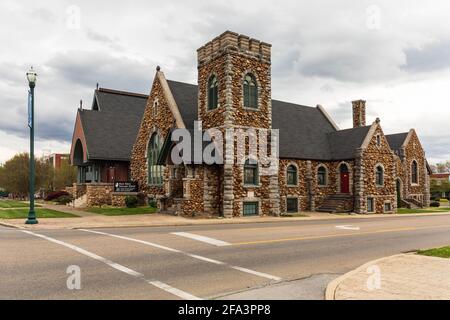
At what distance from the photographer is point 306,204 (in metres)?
33.2

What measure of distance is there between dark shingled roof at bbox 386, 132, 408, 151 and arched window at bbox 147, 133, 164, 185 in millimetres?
28970

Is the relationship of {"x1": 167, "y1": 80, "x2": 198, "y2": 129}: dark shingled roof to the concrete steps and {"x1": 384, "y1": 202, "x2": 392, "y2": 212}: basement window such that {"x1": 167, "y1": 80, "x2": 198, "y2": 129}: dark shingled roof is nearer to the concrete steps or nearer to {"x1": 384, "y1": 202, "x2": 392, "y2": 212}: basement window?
the concrete steps

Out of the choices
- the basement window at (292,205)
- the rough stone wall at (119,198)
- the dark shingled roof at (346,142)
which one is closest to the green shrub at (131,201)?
the rough stone wall at (119,198)

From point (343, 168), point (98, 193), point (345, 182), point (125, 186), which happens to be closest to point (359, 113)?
point (343, 168)

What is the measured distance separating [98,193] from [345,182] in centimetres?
2212

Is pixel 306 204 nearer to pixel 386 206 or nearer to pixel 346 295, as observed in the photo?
pixel 386 206

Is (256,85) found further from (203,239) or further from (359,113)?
(359,113)

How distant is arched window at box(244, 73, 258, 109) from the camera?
2727 cm

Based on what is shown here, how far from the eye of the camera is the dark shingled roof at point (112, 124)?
3459 centimetres

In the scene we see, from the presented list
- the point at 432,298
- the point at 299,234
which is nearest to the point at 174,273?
the point at 432,298

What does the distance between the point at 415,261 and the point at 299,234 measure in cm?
643

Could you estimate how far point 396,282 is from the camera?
7.56m

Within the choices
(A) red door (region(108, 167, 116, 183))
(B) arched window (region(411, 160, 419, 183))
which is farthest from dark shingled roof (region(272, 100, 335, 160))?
(A) red door (region(108, 167, 116, 183))
